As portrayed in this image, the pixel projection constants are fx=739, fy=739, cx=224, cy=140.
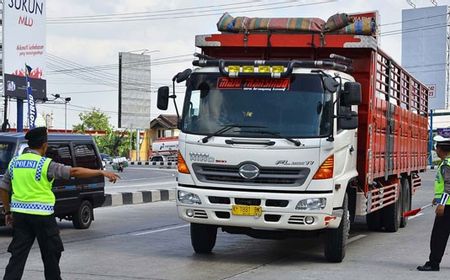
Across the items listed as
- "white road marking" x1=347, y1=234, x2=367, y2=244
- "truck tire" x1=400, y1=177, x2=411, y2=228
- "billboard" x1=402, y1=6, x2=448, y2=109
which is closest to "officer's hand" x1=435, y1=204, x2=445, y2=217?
"white road marking" x1=347, y1=234, x2=367, y2=244

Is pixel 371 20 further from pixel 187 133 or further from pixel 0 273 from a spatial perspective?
pixel 0 273

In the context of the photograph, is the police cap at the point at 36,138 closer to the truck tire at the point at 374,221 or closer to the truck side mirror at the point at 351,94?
the truck side mirror at the point at 351,94

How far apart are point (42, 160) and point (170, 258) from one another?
364 centimetres

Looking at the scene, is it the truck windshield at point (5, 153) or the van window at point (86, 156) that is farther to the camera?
the van window at point (86, 156)

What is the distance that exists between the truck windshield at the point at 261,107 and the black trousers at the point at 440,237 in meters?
1.79

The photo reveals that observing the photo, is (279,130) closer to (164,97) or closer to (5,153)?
(164,97)

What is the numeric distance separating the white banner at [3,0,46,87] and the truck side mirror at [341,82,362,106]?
19.1 metres

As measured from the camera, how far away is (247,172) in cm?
916

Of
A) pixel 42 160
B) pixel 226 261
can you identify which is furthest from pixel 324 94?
pixel 42 160

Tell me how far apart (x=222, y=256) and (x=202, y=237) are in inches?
15.4

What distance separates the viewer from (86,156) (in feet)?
46.1

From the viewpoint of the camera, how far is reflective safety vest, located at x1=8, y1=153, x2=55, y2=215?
6859 millimetres

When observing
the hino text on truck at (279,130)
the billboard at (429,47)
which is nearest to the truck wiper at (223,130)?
the hino text on truck at (279,130)

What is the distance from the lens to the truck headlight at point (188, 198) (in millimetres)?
9477
